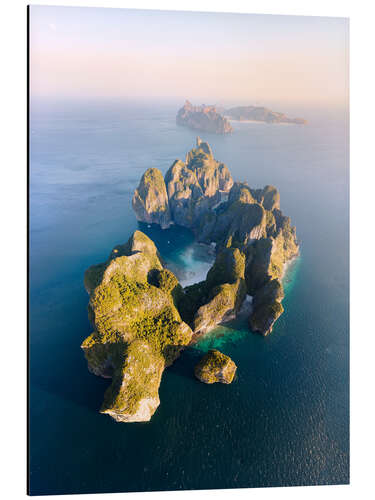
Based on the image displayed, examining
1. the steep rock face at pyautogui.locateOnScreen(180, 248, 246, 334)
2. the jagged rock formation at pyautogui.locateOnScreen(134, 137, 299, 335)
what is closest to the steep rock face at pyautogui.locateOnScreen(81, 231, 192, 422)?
the steep rock face at pyautogui.locateOnScreen(180, 248, 246, 334)

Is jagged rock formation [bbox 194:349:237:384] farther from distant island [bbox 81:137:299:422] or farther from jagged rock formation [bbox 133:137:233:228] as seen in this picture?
jagged rock formation [bbox 133:137:233:228]

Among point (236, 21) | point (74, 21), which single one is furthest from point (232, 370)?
point (74, 21)

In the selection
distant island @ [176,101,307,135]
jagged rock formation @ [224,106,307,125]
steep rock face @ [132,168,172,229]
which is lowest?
steep rock face @ [132,168,172,229]

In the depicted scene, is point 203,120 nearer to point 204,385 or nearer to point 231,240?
point 231,240

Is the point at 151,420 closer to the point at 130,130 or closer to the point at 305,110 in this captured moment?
the point at 305,110

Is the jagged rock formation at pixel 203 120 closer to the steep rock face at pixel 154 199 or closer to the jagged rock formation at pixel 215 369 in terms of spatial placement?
the steep rock face at pixel 154 199

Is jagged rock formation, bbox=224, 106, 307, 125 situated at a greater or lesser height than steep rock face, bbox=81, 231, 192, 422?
greater

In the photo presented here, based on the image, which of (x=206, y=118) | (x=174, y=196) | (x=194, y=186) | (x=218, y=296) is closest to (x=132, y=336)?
(x=218, y=296)
